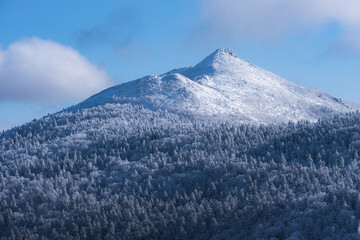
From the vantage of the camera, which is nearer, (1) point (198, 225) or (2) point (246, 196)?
(1) point (198, 225)

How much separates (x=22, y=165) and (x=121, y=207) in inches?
2163

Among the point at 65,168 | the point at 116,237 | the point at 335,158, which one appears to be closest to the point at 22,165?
the point at 65,168

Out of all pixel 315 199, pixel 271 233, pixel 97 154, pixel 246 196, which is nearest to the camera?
pixel 271 233

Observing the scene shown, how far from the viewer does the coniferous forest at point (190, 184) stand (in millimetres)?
93750

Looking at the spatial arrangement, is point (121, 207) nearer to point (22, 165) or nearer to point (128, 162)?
point (128, 162)

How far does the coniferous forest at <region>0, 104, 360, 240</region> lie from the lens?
3691 inches

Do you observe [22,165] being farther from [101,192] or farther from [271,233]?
[271,233]

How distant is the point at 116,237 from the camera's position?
107 metres

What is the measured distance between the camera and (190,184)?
130m

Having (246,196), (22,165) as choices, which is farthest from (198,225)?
(22,165)

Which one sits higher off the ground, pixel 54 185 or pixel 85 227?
pixel 54 185

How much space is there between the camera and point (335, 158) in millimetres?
126500

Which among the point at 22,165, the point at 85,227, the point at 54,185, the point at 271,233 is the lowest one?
the point at 271,233

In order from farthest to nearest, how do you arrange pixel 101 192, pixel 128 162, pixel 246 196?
pixel 128 162, pixel 101 192, pixel 246 196
